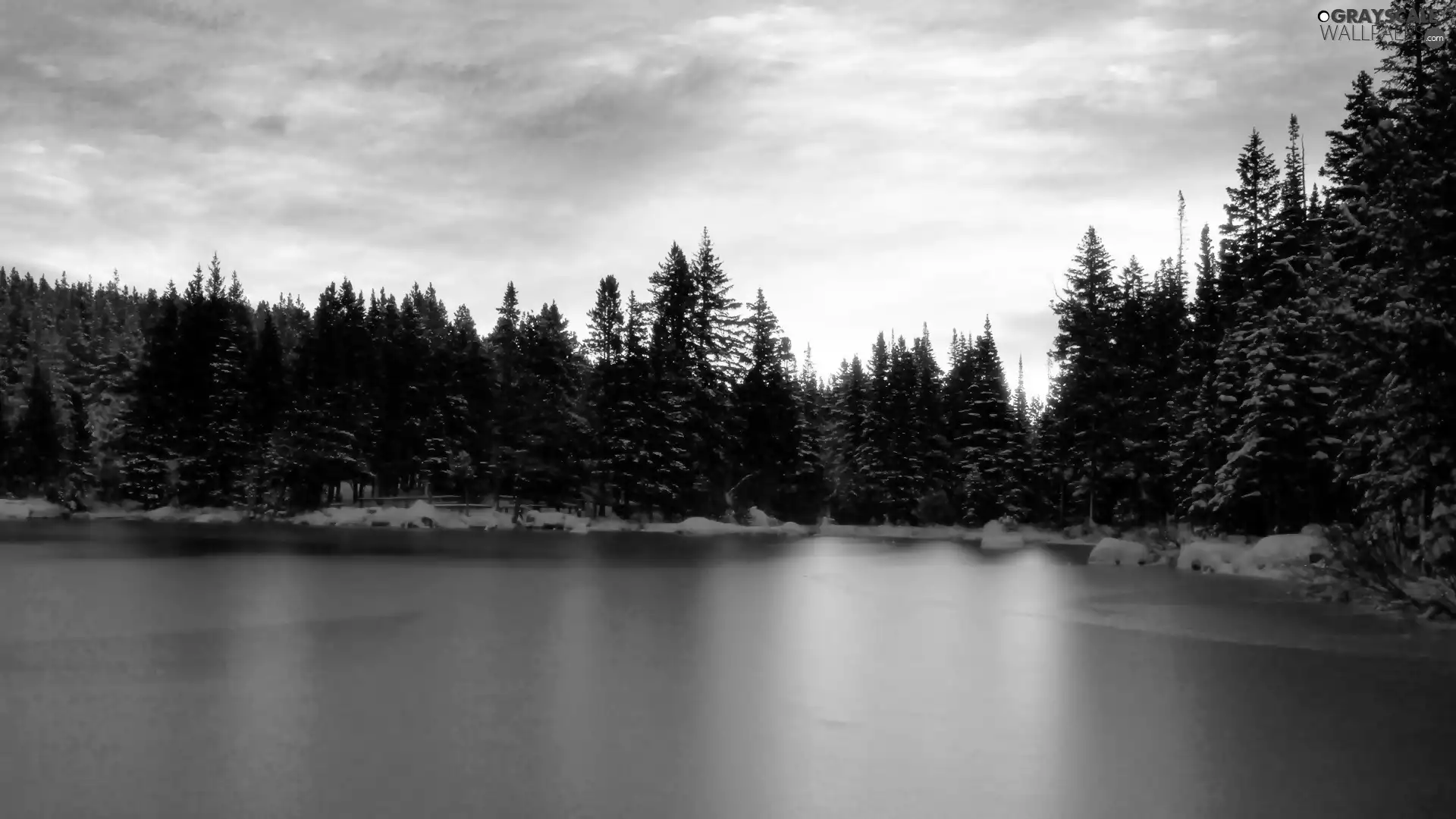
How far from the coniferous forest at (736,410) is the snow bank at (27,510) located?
2.39 m

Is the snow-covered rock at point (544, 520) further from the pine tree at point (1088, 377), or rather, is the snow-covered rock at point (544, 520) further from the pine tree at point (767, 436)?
the pine tree at point (1088, 377)

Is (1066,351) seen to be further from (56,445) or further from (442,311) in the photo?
(56,445)

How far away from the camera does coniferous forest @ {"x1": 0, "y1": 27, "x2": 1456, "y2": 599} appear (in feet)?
117

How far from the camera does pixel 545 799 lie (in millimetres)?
7297

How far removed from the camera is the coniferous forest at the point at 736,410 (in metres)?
35.8

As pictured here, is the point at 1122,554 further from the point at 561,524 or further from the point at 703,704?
the point at 561,524

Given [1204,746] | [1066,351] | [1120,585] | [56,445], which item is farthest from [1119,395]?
[56,445]

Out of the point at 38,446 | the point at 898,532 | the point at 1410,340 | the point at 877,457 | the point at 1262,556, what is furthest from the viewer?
the point at 38,446

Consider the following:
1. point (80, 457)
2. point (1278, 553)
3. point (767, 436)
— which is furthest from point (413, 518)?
point (1278, 553)

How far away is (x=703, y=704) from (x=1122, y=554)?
26.9m

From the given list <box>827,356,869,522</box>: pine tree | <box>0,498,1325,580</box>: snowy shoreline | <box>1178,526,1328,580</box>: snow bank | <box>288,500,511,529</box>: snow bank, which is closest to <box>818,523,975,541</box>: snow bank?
<box>0,498,1325,580</box>: snowy shoreline

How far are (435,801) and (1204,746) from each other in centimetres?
661

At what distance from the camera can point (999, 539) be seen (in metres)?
46.9

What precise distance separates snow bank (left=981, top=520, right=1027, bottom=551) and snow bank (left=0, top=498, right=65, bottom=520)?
5708 centimetres
